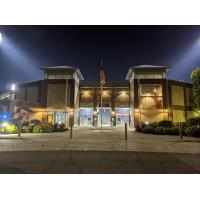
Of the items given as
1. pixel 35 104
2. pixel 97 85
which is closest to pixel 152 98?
pixel 97 85

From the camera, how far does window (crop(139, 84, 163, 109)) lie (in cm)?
3966

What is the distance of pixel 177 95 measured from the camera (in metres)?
41.0

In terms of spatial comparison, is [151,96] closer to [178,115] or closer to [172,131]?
[178,115]

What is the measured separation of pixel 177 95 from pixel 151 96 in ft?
19.5

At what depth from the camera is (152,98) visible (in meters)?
40.0

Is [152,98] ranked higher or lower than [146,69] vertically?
lower

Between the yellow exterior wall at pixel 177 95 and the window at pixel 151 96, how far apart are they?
10.2 ft

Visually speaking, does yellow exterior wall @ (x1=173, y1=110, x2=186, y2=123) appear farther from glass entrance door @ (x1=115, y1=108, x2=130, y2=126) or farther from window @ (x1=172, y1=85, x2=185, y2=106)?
glass entrance door @ (x1=115, y1=108, x2=130, y2=126)

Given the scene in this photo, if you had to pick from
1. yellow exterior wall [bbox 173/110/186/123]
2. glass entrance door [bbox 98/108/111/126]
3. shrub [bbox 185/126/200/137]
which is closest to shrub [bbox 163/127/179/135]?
shrub [bbox 185/126/200/137]

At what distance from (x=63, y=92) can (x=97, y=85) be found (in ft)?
25.4

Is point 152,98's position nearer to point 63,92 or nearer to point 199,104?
point 199,104

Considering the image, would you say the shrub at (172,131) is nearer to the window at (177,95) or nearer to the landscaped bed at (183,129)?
the landscaped bed at (183,129)

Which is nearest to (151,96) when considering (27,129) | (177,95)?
(177,95)

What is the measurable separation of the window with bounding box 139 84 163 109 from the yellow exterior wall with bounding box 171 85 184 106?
3108 mm
